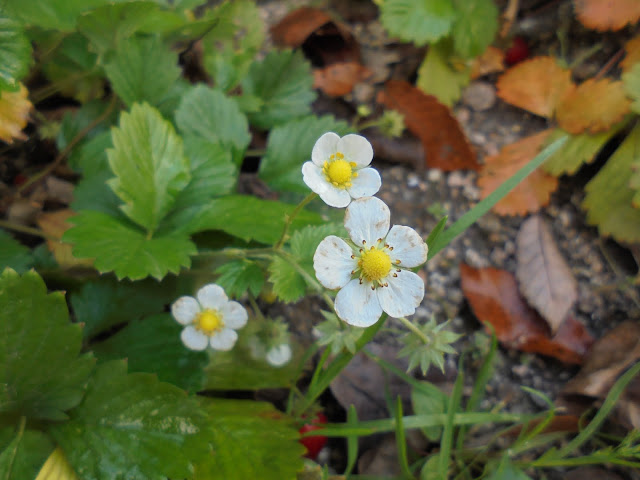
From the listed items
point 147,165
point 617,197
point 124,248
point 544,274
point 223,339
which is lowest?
point 544,274

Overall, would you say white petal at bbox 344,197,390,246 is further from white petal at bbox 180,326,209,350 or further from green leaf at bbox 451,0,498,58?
green leaf at bbox 451,0,498,58

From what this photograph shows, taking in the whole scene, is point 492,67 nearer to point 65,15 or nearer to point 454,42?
point 454,42

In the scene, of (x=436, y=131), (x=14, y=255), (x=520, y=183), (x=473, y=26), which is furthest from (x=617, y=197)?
(x=14, y=255)

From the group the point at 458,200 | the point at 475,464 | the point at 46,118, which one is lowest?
the point at 475,464

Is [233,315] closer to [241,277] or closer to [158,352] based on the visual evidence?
[241,277]

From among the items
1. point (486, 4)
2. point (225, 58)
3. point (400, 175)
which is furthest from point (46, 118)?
point (486, 4)

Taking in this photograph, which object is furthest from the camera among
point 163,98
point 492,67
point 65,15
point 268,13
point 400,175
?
point 268,13

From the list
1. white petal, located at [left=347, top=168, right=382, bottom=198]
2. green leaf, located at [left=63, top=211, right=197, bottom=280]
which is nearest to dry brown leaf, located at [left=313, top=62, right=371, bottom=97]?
green leaf, located at [left=63, top=211, right=197, bottom=280]
